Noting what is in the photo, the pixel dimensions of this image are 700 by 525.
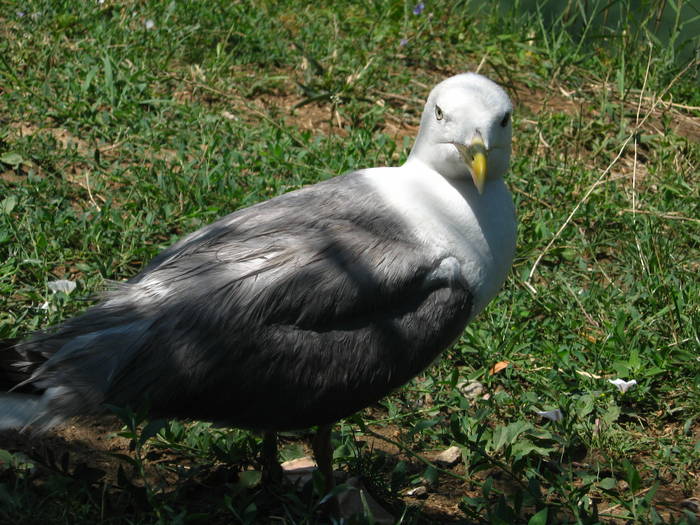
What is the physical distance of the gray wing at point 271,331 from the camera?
293 centimetres

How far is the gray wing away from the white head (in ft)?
1.05

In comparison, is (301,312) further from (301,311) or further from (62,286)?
(62,286)

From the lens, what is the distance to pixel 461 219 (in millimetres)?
3221

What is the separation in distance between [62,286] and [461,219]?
1.93 m

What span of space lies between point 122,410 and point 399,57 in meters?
4.33

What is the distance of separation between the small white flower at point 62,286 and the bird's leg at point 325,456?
4.97ft

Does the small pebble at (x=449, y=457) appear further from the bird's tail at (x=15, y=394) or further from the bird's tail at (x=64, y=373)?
the bird's tail at (x=15, y=394)

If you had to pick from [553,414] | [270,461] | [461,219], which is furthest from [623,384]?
[270,461]

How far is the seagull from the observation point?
2938mm

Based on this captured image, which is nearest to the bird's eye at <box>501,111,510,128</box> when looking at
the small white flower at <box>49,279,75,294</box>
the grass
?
the grass

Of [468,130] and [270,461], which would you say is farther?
[270,461]

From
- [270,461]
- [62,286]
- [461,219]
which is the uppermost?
[461,219]

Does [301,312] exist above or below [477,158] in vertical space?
below

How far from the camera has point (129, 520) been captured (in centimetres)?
293
